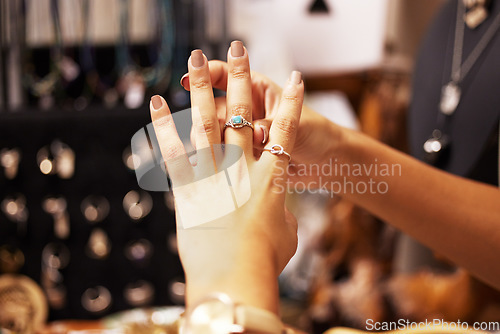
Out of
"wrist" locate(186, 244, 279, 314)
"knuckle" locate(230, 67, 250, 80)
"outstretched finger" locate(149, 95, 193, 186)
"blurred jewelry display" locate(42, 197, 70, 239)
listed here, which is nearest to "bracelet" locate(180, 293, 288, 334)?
"wrist" locate(186, 244, 279, 314)

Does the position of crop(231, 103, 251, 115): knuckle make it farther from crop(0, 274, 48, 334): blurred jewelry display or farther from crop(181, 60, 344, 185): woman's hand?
crop(0, 274, 48, 334): blurred jewelry display

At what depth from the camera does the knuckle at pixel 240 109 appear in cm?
46

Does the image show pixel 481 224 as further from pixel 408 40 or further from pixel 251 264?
pixel 408 40

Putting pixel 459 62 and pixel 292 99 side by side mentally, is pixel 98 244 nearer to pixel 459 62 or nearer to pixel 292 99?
pixel 292 99

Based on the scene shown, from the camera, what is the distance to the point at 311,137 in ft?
1.93

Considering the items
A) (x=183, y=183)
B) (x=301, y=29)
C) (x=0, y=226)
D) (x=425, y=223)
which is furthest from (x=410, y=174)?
(x=0, y=226)

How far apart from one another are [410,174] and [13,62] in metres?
1.00

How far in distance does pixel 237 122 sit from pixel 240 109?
0.02 meters

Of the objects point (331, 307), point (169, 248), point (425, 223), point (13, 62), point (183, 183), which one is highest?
point (13, 62)

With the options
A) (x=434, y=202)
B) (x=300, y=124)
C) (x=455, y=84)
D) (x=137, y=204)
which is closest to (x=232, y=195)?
(x=300, y=124)

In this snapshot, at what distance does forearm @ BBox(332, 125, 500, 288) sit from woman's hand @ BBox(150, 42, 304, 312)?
21 cm

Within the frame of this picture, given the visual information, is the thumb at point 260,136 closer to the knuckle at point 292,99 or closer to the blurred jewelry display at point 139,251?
the knuckle at point 292,99

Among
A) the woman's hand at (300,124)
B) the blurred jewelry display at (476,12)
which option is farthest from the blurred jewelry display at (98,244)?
the blurred jewelry display at (476,12)

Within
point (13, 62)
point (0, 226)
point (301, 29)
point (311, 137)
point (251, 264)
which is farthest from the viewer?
point (301, 29)
